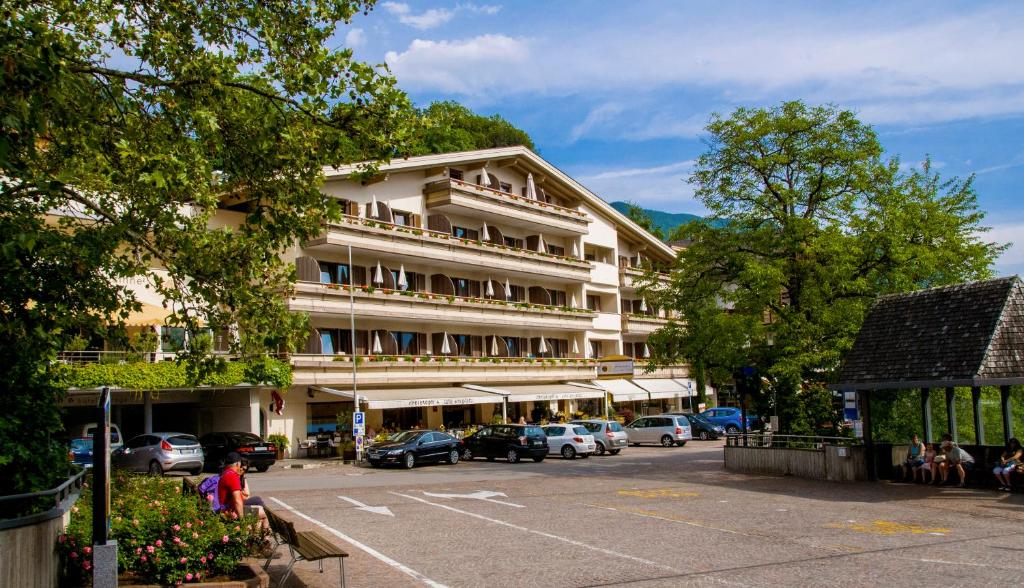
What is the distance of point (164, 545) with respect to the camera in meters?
10.2

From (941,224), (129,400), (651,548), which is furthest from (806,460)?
(129,400)

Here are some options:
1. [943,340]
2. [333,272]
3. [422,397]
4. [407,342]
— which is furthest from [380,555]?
[407,342]

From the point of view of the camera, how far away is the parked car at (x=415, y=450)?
109ft

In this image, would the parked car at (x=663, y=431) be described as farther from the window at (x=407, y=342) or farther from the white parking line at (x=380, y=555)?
the white parking line at (x=380, y=555)

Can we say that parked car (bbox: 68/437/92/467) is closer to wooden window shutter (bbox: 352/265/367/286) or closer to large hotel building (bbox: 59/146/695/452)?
large hotel building (bbox: 59/146/695/452)

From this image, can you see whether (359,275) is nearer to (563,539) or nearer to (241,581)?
(563,539)

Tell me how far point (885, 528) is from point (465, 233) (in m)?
35.1

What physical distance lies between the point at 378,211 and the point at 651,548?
103 ft

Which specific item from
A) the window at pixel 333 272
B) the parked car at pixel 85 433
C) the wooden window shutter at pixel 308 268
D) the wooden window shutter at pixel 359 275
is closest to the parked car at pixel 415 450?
the wooden window shutter at pixel 308 268

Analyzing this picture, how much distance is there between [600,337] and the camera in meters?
59.5

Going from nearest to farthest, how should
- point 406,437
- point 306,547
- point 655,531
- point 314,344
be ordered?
point 306,547 → point 655,531 → point 406,437 → point 314,344

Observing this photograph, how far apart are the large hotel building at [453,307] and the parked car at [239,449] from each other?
202 inches

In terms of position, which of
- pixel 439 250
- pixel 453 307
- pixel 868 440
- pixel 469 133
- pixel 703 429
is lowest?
pixel 703 429

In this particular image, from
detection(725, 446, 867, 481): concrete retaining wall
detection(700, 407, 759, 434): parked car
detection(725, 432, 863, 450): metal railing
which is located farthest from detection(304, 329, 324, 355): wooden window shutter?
detection(700, 407, 759, 434): parked car
